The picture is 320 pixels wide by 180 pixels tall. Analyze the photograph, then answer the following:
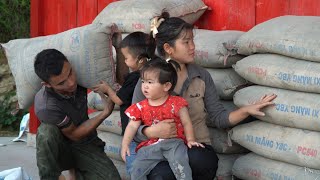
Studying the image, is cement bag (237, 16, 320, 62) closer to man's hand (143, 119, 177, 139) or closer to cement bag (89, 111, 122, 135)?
man's hand (143, 119, 177, 139)

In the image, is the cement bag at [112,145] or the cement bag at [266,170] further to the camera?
the cement bag at [112,145]

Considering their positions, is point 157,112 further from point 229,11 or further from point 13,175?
point 229,11

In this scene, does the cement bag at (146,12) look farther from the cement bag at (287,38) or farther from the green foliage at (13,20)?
the green foliage at (13,20)

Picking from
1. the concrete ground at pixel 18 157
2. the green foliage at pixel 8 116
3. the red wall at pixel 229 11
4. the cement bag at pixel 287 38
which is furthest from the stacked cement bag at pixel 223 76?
the green foliage at pixel 8 116

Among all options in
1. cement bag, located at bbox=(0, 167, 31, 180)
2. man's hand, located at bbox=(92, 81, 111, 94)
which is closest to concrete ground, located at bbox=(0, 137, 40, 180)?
cement bag, located at bbox=(0, 167, 31, 180)

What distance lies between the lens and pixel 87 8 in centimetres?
616

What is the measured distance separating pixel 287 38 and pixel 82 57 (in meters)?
1.22

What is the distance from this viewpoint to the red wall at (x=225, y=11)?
170 inches

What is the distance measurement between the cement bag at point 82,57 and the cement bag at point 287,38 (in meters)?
0.79

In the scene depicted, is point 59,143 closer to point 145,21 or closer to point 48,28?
point 145,21

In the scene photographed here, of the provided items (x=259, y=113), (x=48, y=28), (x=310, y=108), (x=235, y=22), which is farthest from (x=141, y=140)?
(x=48, y=28)

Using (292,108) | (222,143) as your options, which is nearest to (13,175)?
(222,143)

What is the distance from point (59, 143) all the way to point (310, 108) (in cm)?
147

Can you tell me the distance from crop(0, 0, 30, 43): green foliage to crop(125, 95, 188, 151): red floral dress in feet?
20.9
